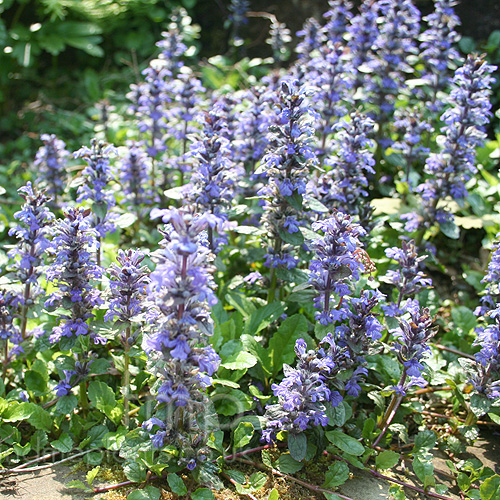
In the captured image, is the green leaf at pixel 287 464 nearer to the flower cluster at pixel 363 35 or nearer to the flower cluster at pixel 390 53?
the flower cluster at pixel 390 53

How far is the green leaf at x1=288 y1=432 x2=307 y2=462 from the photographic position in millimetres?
3193

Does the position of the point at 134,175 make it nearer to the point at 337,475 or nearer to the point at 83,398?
the point at 83,398

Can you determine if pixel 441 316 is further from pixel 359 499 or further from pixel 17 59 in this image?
pixel 17 59

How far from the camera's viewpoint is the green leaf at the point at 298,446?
10.5ft

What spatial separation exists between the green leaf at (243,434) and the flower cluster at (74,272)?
1.03 meters

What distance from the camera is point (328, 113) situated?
5074mm

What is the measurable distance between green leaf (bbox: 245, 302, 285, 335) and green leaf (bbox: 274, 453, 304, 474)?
0.91 m

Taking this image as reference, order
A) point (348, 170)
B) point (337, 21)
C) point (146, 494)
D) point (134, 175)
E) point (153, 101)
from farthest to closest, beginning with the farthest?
point (337, 21) → point (153, 101) → point (134, 175) → point (348, 170) → point (146, 494)

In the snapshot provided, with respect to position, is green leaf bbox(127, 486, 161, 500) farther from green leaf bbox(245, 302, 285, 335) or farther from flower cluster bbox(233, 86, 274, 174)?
flower cluster bbox(233, 86, 274, 174)

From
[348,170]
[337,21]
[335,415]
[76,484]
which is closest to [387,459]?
[335,415]

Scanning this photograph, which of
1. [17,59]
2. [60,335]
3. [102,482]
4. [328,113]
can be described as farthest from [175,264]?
[17,59]

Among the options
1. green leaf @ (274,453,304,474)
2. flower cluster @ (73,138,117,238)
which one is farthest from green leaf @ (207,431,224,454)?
flower cluster @ (73,138,117,238)

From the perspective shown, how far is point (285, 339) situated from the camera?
3.83m

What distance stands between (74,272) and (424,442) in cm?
250
